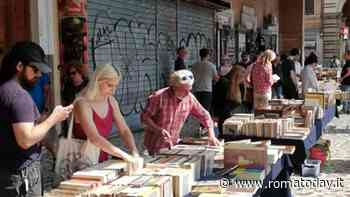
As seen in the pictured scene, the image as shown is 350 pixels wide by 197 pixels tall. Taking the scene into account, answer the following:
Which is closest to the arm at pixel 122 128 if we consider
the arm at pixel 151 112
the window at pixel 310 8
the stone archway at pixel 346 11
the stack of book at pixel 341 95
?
the arm at pixel 151 112

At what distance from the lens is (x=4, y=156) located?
279 cm

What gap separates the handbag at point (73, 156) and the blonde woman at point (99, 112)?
0.06 metres

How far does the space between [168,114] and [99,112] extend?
40.0 inches

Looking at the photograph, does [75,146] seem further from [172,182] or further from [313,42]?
[313,42]

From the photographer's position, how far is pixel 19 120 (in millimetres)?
2693

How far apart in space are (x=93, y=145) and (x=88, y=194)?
0.82 m

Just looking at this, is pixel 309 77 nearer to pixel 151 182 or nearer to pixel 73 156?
pixel 73 156

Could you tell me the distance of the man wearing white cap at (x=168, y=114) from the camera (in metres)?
4.40

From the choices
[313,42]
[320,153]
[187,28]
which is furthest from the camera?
[313,42]

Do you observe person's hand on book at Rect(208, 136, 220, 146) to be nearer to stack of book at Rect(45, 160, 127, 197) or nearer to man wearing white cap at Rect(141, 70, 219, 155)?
man wearing white cap at Rect(141, 70, 219, 155)

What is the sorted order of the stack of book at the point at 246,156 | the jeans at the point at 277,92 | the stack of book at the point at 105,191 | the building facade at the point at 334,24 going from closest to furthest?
1. the stack of book at the point at 105,191
2. the stack of book at the point at 246,156
3. the jeans at the point at 277,92
4. the building facade at the point at 334,24

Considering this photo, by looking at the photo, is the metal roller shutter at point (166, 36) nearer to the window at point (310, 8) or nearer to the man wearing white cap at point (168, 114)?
the man wearing white cap at point (168, 114)

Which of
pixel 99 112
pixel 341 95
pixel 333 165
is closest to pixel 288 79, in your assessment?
pixel 341 95

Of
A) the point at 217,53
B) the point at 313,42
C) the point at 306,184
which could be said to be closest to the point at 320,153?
the point at 306,184
